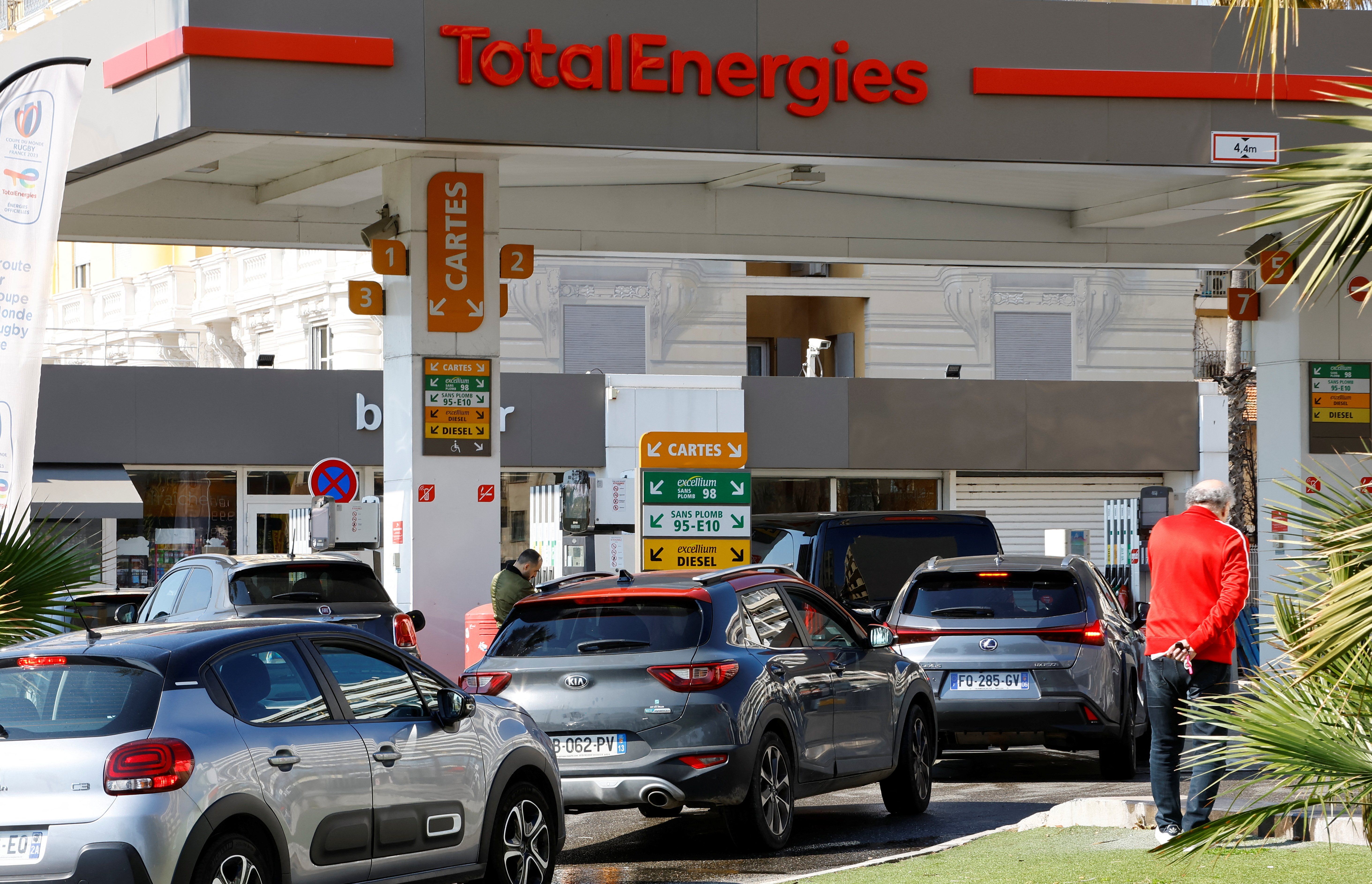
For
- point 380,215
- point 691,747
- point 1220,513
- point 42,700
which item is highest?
point 380,215

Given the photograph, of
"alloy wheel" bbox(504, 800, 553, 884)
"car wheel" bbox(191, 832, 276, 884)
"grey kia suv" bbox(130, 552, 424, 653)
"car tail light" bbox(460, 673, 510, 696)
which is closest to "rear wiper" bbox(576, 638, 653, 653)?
"car tail light" bbox(460, 673, 510, 696)

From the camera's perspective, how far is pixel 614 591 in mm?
10109

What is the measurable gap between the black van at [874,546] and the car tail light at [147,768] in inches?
389

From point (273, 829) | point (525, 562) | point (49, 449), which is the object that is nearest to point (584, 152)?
point (525, 562)

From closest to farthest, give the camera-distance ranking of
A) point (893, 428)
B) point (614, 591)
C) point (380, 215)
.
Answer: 1. point (614, 591)
2. point (380, 215)
3. point (893, 428)

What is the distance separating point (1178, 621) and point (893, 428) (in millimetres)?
22715

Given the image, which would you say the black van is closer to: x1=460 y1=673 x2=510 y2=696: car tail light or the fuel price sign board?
the fuel price sign board

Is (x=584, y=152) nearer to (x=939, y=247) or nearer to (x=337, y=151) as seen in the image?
(x=337, y=151)

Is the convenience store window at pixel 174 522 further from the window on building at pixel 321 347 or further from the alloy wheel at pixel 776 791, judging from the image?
the alloy wheel at pixel 776 791

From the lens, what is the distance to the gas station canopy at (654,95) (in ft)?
49.1

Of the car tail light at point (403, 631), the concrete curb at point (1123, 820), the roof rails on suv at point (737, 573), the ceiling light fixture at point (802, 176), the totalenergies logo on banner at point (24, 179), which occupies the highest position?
the ceiling light fixture at point (802, 176)

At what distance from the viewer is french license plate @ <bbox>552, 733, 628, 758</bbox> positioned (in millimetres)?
9625

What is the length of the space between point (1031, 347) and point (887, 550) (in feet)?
68.6

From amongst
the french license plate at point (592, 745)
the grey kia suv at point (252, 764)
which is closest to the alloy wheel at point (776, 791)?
the french license plate at point (592, 745)
